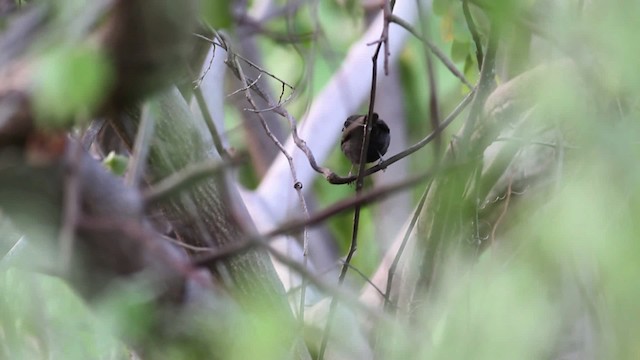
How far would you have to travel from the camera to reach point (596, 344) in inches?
30.1

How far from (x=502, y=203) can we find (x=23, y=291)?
675mm

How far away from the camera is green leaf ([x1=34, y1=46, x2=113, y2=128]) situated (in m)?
0.49

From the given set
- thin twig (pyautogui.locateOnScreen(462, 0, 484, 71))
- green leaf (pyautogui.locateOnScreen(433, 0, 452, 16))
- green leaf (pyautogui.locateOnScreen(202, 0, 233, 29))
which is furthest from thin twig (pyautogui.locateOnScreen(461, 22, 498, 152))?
green leaf (pyautogui.locateOnScreen(433, 0, 452, 16))

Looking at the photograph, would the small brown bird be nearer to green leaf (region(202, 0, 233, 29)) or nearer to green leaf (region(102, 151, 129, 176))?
green leaf (region(202, 0, 233, 29))

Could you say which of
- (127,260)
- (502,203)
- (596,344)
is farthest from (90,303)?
(502,203)

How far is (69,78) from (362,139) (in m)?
0.66

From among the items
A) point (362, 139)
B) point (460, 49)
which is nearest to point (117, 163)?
point (362, 139)

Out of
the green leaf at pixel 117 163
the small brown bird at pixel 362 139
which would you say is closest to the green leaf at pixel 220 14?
the small brown bird at pixel 362 139

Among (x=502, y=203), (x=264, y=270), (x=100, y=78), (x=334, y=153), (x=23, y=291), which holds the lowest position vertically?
(x=100, y=78)

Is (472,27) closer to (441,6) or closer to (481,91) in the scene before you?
(481,91)

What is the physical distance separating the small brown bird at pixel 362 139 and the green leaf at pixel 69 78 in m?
0.61

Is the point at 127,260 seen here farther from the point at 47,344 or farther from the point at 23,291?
the point at 23,291

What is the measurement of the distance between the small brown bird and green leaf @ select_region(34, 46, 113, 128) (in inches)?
24.0

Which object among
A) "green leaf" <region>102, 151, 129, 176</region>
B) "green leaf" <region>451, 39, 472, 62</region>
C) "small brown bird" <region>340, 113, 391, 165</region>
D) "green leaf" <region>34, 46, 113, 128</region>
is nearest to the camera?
"green leaf" <region>34, 46, 113, 128</region>
